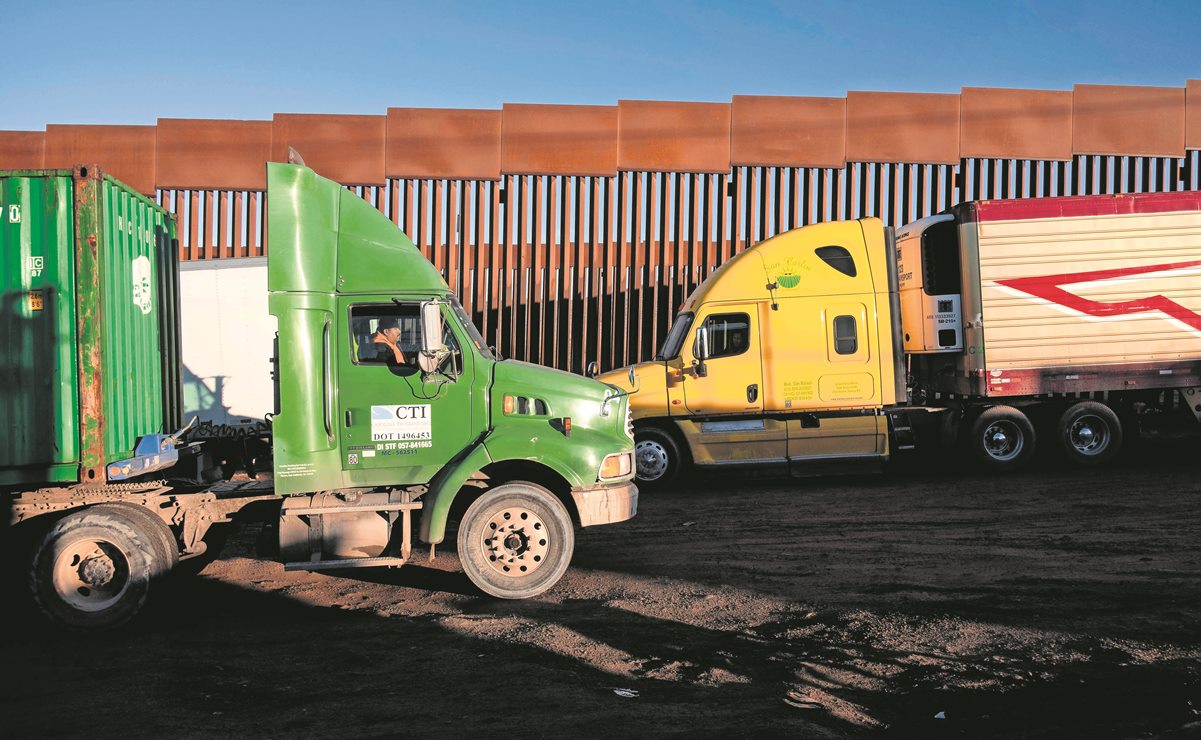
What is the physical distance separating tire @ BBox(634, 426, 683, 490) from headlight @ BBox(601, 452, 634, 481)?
4539mm

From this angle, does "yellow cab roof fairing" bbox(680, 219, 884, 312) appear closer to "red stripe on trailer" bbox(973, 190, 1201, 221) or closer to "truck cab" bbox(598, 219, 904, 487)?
"truck cab" bbox(598, 219, 904, 487)

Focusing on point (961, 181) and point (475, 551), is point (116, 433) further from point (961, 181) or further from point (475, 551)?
point (961, 181)

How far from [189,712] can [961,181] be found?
14.8 meters

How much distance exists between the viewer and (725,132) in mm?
15859

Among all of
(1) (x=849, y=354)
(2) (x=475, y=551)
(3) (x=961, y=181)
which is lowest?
(2) (x=475, y=551)

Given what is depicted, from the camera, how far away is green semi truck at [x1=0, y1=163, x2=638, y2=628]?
6.30 metres

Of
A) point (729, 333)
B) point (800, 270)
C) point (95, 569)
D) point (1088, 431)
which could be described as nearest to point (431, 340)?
point (95, 569)

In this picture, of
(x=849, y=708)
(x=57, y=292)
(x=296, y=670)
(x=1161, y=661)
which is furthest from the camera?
(x=57, y=292)

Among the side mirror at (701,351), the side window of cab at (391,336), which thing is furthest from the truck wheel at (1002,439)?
the side window of cab at (391,336)

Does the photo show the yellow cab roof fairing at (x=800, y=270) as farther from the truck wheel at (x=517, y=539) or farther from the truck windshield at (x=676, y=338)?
the truck wheel at (x=517, y=539)

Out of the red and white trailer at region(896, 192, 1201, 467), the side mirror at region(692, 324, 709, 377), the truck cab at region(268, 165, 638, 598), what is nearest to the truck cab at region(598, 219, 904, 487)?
the side mirror at region(692, 324, 709, 377)

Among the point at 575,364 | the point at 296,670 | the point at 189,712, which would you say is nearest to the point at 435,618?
the point at 296,670

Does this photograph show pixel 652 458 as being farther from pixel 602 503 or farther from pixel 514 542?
pixel 514 542

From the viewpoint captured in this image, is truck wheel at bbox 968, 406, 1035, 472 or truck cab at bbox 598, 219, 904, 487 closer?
truck cab at bbox 598, 219, 904, 487
